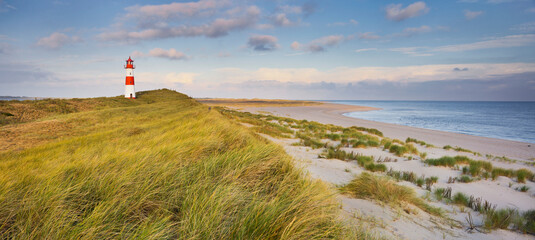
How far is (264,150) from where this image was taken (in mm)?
4566

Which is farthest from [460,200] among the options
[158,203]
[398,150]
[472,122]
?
[472,122]

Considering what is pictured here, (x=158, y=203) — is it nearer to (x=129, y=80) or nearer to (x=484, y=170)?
(x=484, y=170)

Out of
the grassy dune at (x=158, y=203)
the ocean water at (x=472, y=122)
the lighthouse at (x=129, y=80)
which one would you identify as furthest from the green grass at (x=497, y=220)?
the lighthouse at (x=129, y=80)

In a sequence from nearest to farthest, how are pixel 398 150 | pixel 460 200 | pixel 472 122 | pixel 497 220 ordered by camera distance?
pixel 497 220 → pixel 460 200 → pixel 398 150 → pixel 472 122

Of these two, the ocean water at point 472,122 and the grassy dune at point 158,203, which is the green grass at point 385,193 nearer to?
the grassy dune at point 158,203

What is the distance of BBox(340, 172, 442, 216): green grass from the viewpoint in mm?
4348

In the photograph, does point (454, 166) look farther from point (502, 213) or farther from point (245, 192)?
point (245, 192)

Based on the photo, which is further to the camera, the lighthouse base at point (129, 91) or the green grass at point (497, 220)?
the lighthouse base at point (129, 91)

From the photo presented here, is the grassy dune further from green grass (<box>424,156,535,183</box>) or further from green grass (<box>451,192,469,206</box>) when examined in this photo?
green grass (<box>424,156,535,183</box>)

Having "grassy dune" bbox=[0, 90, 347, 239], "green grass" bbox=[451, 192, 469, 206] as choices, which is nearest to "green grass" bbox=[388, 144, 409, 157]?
"green grass" bbox=[451, 192, 469, 206]

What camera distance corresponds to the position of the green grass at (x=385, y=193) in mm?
4348

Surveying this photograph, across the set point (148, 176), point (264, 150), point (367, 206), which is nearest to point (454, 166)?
point (367, 206)

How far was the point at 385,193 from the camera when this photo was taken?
177 inches

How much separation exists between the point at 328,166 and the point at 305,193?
4.95 meters
